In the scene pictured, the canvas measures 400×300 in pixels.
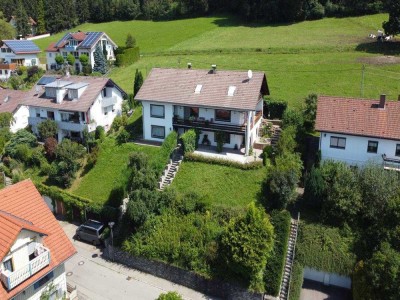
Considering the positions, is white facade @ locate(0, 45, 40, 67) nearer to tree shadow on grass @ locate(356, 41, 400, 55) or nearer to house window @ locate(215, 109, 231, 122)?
house window @ locate(215, 109, 231, 122)

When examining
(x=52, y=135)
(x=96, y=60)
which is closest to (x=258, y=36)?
(x=96, y=60)

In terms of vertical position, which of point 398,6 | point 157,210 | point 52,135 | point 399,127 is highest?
point 398,6

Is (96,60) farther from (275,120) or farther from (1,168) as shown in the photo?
(275,120)

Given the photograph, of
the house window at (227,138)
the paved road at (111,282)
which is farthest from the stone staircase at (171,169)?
the paved road at (111,282)

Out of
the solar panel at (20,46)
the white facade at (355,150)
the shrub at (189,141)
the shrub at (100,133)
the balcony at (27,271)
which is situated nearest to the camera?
the balcony at (27,271)

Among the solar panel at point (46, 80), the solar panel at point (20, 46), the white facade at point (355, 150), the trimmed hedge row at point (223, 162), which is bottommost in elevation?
the trimmed hedge row at point (223, 162)

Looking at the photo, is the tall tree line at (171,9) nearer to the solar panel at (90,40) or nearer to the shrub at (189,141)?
the solar panel at (90,40)
